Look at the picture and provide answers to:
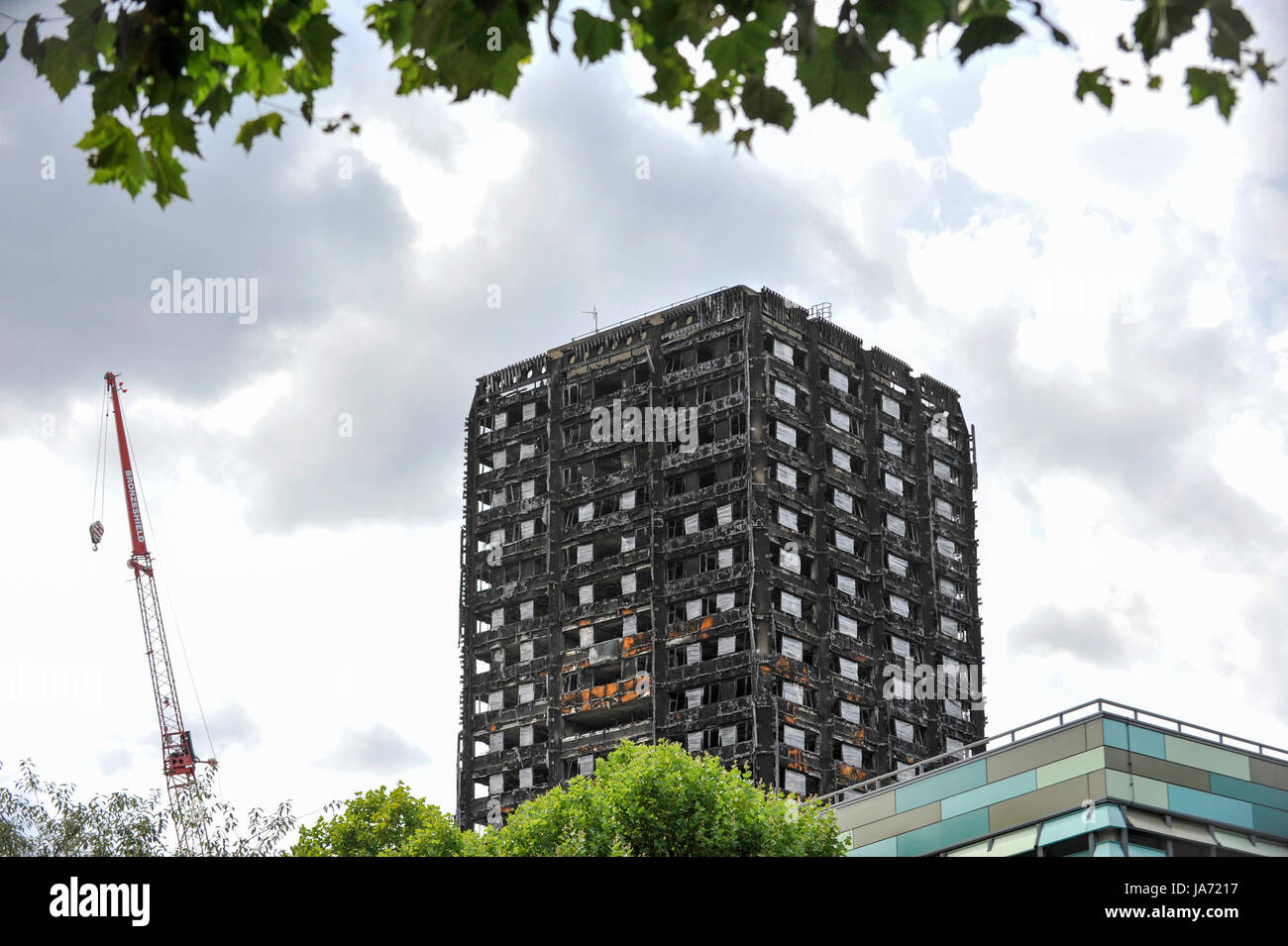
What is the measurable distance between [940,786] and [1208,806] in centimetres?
792

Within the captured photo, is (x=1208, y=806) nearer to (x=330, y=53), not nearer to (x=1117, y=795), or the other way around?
(x=1117, y=795)

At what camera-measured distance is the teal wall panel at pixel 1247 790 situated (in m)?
45.9

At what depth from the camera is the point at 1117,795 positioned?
1747 inches

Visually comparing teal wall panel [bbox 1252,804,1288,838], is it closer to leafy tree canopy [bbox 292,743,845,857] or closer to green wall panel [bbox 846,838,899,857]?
green wall panel [bbox 846,838,899,857]

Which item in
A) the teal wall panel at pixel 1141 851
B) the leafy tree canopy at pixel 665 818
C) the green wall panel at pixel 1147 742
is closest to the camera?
the teal wall panel at pixel 1141 851

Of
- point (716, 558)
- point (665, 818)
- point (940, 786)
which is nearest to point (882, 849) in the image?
point (940, 786)

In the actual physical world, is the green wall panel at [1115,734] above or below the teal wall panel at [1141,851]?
above

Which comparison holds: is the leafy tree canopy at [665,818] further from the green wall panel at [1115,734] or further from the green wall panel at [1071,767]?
the green wall panel at [1115,734]

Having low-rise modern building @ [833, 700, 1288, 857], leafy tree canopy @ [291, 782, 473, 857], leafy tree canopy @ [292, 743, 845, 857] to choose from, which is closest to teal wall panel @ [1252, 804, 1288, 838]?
low-rise modern building @ [833, 700, 1288, 857]

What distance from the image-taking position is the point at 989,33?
759 centimetres

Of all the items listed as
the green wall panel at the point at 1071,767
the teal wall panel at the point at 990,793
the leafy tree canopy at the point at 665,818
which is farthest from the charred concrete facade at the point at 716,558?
the green wall panel at the point at 1071,767

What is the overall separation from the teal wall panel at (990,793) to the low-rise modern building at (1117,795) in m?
0.04
